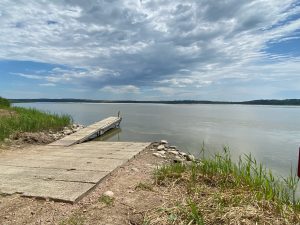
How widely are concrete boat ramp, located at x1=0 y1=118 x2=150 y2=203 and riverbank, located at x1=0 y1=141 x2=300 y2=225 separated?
19cm

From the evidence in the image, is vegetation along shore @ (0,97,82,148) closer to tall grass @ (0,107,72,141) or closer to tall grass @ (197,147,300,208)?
tall grass @ (0,107,72,141)

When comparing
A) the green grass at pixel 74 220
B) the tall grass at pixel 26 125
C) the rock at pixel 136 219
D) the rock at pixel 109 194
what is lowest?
the rock at pixel 136 219

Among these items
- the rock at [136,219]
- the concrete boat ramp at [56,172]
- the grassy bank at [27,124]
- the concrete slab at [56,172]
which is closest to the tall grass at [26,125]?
the grassy bank at [27,124]

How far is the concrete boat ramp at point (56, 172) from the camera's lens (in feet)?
13.7

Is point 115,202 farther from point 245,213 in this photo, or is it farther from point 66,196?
point 245,213

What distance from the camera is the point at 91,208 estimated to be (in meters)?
3.62

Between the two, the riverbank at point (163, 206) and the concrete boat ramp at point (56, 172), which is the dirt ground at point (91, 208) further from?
the concrete boat ramp at point (56, 172)

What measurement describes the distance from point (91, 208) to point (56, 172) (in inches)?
79.1

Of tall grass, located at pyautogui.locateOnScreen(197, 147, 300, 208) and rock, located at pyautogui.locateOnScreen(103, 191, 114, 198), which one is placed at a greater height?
tall grass, located at pyautogui.locateOnScreen(197, 147, 300, 208)

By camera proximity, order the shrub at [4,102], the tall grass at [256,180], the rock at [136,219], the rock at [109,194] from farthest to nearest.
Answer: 1. the shrub at [4,102]
2. the rock at [109,194]
3. the tall grass at [256,180]
4. the rock at [136,219]

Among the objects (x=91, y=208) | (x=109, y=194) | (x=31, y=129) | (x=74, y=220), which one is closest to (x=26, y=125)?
(x=31, y=129)

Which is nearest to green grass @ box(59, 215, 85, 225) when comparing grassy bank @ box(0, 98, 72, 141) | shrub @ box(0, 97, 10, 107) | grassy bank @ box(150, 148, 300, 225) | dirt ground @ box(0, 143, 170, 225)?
dirt ground @ box(0, 143, 170, 225)

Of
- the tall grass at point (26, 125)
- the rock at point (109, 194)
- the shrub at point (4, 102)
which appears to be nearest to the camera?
the rock at point (109, 194)

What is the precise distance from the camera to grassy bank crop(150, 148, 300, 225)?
3.11m
